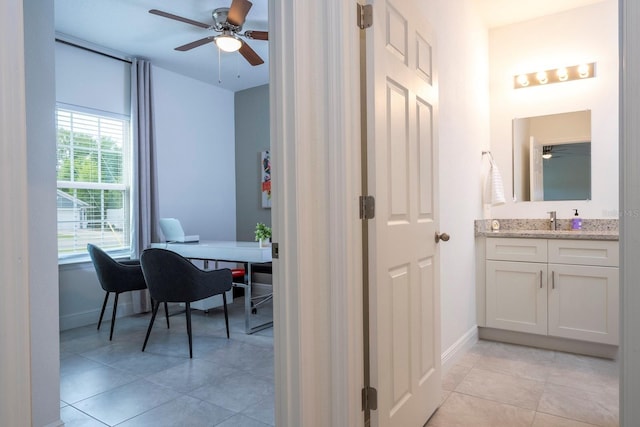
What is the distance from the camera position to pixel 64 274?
370 cm

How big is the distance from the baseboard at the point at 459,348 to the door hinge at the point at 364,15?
2.02 metres

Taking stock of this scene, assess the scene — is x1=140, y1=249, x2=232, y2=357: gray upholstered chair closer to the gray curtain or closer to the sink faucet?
the gray curtain

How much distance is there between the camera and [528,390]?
231 centimetres

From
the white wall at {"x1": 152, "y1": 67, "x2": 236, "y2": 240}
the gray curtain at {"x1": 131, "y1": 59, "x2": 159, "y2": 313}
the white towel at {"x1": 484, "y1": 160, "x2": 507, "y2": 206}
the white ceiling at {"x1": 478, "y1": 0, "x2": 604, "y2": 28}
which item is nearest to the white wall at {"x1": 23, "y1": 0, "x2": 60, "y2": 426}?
the gray curtain at {"x1": 131, "y1": 59, "x2": 159, "y2": 313}

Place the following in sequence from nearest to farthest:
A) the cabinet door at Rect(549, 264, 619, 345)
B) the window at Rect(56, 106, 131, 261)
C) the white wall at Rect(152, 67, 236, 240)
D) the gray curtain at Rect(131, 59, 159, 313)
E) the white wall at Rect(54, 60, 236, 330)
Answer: the cabinet door at Rect(549, 264, 619, 345) < the window at Rect(56, 106, 131, 261) < the white wall at Rect(54, 60, 236, 330) < the gray curtain at Rect(131, 59, 159, 313) < the white wall at Rect(152, 67, 236, 240)

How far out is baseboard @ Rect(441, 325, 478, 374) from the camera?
102 inches

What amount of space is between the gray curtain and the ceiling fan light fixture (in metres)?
1.47

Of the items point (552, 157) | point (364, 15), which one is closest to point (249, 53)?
point (364, 15)

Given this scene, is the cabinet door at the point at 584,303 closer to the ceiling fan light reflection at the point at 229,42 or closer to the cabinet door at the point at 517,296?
the cabinet door at the point at 517,296

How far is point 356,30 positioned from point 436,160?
Answer: 860mm

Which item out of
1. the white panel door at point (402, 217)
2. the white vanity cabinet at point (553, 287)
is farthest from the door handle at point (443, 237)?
the white vanity cabinet at point (553, 287)

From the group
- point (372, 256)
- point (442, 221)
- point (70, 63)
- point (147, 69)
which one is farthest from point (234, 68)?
point (372, 256)

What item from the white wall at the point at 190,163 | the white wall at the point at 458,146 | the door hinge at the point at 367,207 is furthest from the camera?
the white wall at the point at 190,163

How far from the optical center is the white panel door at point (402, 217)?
5.05 feet
